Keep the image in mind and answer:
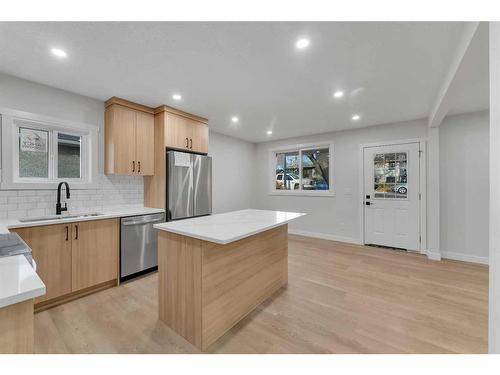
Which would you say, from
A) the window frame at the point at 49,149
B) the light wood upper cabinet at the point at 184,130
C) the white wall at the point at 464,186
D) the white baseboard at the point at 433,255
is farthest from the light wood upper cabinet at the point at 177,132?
the white baseboard at the point at 433,255

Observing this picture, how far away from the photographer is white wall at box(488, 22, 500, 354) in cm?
106

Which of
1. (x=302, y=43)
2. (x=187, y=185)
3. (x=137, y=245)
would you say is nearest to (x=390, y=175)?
(x=302, y=43)

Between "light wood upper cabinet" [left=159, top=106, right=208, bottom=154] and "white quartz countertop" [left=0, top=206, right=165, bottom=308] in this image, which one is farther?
"light wood upper cabinet" [left=159, top=106, right=208, bottom=154]

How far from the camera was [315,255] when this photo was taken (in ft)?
12.7

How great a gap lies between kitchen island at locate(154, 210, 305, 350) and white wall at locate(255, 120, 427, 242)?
3.14m

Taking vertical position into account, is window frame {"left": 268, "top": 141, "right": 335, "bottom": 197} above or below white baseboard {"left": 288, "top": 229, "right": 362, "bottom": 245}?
above

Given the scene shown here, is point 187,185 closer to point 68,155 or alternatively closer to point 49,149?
→ point 68,155

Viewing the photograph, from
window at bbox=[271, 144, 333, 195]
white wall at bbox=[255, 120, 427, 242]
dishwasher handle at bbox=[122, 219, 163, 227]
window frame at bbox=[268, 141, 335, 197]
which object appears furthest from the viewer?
window at bbox=[271, 144, 333, 195]

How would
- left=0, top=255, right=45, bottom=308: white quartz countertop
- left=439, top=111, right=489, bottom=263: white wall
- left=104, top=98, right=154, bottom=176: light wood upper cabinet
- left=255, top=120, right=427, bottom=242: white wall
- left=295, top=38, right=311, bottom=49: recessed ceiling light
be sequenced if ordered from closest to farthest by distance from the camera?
1. left=0, top=255, right=45, bottom=308: white quartz countertop
2. left=295, top=38, right=311, bottom=49: recessed ceiling light
3. left=104, top=98, right=154, bottom=176: light wood upper cabinet
4. left=439, top=111, right=489, bottom=263: white wall
5. left=255, top=120, right=427, bottom=242: white wall

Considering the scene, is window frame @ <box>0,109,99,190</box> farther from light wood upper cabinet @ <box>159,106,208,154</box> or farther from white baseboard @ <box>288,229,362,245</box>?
white baseboard @ <box>288,229,362,245</box>

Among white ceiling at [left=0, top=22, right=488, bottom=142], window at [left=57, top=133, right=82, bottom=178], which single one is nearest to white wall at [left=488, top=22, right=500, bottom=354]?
white ceiling at [left=0, top=22, right=488, bottom=142]

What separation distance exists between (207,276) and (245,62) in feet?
6.46

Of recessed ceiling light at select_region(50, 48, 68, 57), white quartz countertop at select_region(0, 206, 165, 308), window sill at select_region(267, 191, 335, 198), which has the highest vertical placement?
recessed ceiling light at select_region(50, 48, 68, 57)

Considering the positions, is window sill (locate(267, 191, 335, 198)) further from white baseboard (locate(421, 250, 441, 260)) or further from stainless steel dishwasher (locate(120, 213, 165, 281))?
stainless steel dishwasher (locate(120, 213, 165, 281))
